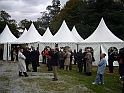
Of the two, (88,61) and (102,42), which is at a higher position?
(102,42)

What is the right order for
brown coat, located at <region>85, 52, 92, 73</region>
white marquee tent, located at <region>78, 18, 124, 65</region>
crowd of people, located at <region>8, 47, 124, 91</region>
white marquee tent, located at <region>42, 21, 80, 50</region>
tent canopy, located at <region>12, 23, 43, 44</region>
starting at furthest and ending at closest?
tent canopy, located at <region>12, 23, 43, 44</region>, white marquee tent, located at <region>42, 21, 80, 50</region>, white marquee tent, located at <region>78, 18, 124, 65</region>, brown coat, located at <region>85, 52, 92, 73</region>, crowd of people, located at <region>8, 47, 124, 91</region>

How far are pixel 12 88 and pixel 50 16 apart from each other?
215 ft

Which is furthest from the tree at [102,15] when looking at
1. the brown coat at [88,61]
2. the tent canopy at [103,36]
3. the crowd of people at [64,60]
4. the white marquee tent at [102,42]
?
the brown coat at [88,61]

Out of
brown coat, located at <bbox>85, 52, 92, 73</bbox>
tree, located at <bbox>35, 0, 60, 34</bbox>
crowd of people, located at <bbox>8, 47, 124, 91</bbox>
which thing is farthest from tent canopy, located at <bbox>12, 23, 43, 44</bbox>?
tree, located at <bbox>35, 0, 60, 34</bbox>

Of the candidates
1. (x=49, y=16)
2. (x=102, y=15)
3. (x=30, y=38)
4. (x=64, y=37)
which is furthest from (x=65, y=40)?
(x=49, y=16)

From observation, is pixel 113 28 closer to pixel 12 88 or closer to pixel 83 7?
pixel 83 7

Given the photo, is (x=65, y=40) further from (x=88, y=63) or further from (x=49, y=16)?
(x=49, y=16)

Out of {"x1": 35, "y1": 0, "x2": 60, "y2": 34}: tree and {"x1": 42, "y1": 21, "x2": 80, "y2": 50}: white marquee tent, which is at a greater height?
{"x1": 35, "y1": 0, "x2": 60, "y2": 34}: tree

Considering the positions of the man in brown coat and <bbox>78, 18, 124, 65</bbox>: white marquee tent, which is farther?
<bbox>78, 18, 124, 65</bbox>: white marquee tent

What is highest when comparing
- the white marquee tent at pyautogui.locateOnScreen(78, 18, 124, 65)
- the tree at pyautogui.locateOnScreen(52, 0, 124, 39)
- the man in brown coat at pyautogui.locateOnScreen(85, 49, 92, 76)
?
the tree at pyautogui.locateOnScreen(52, 0, 124, 39)

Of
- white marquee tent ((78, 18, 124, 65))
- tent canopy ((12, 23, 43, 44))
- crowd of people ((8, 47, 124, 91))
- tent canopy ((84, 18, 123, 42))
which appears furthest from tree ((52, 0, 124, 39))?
crowd of people ((8, 47, 124, 91))

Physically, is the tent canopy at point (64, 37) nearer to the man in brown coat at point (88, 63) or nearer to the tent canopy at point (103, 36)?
the tent canopy at point (103, 36)

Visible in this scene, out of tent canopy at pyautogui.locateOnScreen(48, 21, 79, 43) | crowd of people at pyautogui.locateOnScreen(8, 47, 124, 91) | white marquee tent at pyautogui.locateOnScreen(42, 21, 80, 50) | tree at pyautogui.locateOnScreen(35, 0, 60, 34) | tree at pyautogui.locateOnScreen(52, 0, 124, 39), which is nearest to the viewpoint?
crowd of people at pyautogui.locateOnScreen(8, 47, 124, 91)

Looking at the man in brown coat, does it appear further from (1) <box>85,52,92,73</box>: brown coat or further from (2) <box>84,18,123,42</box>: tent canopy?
(2) <box>84,18,123,42</box>: tent canopy
